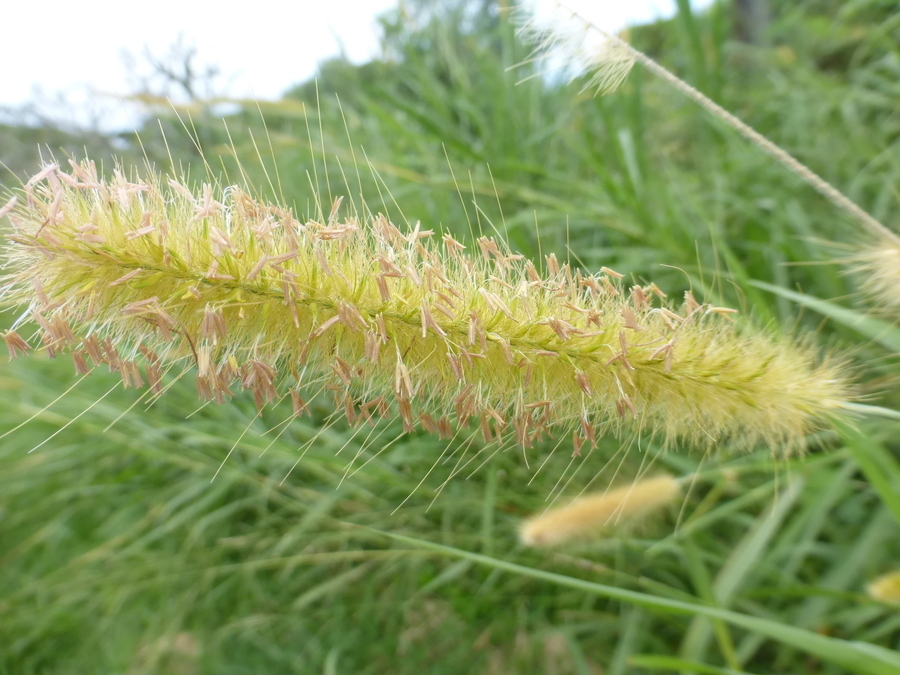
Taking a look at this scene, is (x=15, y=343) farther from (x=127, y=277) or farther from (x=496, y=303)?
(x=496, y=303)

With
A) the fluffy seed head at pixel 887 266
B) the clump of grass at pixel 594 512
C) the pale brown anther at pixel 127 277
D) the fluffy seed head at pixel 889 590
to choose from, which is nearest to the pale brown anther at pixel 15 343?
the pale brown anther at pixel 127 277

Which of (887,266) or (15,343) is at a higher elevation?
(15,343)

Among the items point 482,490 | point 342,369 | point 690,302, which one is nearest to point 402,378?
point 342,369

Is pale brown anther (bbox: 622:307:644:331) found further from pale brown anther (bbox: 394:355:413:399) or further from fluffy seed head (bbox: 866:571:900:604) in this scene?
fluffy seed head (bbox: 866:571:900:604)

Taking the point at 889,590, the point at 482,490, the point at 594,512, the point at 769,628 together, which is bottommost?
the point at 482,490

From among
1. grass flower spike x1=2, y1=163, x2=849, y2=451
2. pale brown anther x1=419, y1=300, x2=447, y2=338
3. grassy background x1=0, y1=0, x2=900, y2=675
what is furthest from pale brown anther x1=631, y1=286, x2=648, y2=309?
grassy background x1=0, y1=0, x2=900, y2=675

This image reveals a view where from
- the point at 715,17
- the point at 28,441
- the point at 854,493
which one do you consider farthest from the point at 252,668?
the point at 715,17
